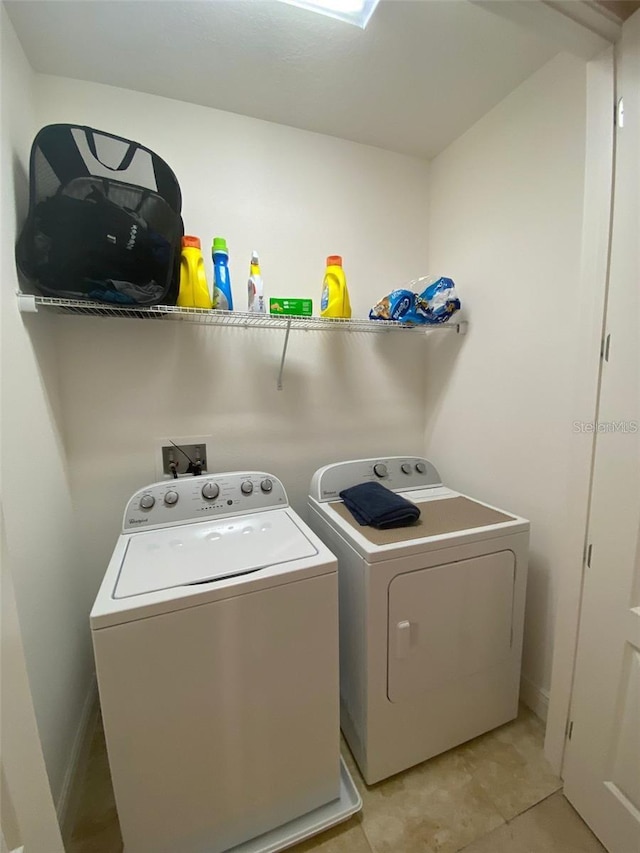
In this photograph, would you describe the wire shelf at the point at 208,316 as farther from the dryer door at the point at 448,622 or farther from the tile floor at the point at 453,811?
the tile floor at the point at 453,811

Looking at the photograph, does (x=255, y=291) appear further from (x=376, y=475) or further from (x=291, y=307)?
(x=376, y=475)

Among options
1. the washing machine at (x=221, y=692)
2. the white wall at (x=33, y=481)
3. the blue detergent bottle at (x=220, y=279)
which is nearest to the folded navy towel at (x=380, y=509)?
the washing machine at (x=221, y=692)

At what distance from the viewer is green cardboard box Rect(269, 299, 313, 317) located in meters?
1.49

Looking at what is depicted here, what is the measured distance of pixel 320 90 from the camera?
4.81 feet

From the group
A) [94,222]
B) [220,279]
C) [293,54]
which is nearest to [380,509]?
[220,279]

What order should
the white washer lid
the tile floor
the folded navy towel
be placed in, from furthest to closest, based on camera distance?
the folded navy towel
the tile floor
the white washer lid

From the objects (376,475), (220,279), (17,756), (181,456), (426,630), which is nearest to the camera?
(17,756)

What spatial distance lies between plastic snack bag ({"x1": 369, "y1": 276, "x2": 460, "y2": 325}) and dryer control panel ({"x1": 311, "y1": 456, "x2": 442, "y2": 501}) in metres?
0.71

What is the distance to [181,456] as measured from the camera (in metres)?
1.64

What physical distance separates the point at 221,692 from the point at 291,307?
1358mm

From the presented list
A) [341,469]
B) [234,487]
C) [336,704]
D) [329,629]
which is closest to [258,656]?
[329,629]

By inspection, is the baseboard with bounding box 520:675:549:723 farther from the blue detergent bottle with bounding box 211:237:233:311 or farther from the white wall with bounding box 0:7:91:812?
the blue detergent bottle with bounding box 211:237:233:311

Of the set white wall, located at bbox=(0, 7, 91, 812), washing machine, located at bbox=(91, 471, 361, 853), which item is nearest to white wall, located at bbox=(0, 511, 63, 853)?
washing machine, located at bbox=(91, 471, 361, 853)

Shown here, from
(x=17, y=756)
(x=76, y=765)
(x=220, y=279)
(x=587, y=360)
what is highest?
(x=220, y=279)
